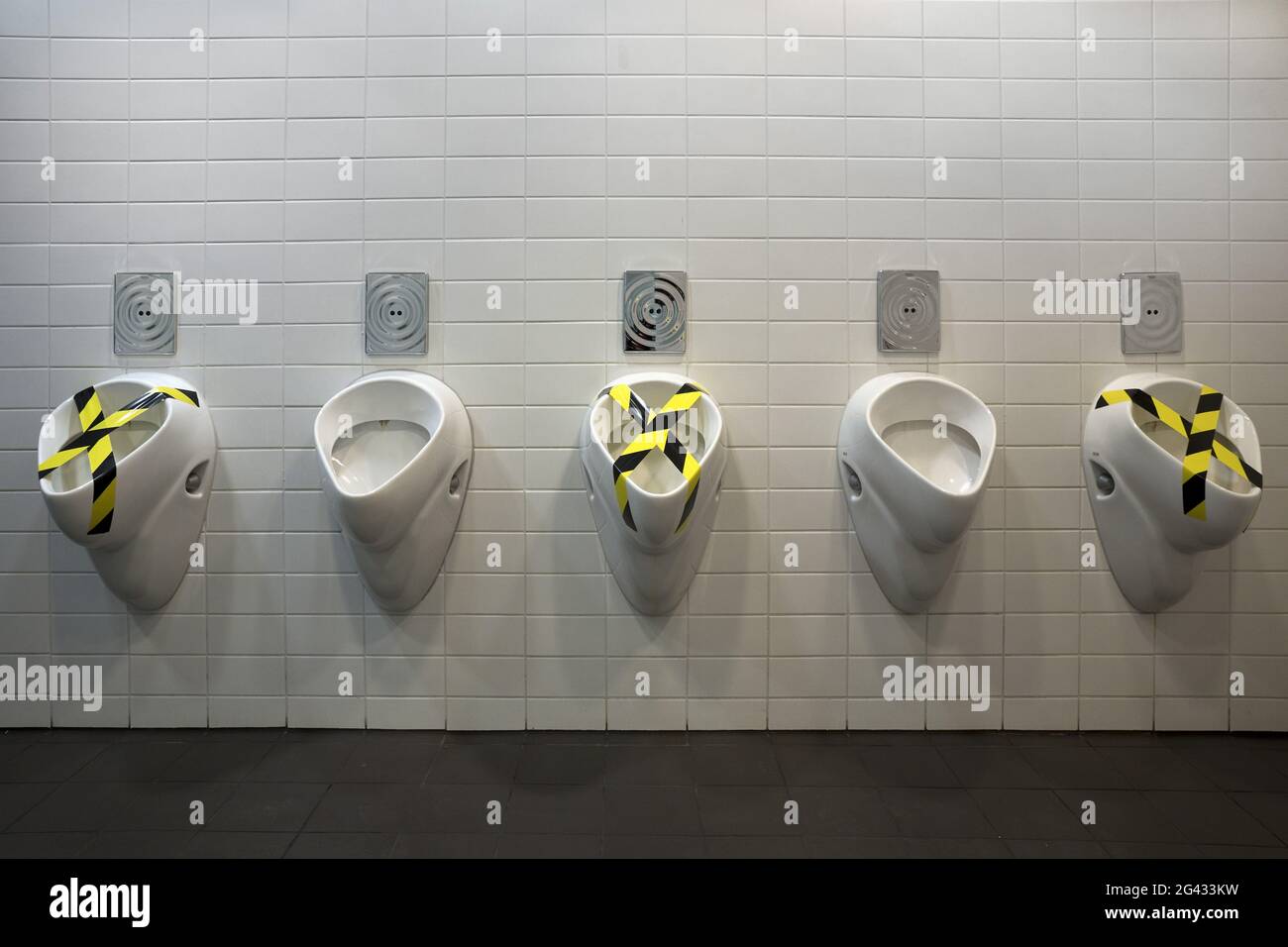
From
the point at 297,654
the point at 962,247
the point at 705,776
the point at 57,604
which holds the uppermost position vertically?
the point at 962,247

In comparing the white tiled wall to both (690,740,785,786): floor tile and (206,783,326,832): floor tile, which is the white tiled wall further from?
(206,783,326,832): floor tile

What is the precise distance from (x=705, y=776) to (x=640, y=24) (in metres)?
2.35

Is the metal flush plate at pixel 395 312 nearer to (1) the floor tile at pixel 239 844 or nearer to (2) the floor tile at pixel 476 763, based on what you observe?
→ (2) the floor tile at pixel 476 763

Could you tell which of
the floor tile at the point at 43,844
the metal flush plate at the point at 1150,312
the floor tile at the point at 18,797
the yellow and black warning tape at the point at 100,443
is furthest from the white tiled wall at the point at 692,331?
the floor tile at the point at 43,844

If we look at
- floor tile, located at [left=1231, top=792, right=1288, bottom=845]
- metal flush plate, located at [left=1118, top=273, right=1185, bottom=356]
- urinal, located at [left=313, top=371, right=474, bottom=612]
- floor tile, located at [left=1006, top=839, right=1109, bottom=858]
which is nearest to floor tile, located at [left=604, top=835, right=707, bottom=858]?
floor tile, located at [left=1006, top=839, right=1109, bottom=858]

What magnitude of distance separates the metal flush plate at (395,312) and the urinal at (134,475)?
63 cm

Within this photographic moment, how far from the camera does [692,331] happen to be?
2.17 m

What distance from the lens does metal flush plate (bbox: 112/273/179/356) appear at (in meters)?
2.16

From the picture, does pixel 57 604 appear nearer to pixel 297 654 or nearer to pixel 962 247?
pixel 297 654

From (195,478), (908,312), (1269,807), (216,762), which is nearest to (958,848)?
(1269,807)

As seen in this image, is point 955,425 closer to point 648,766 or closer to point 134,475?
point 648,766

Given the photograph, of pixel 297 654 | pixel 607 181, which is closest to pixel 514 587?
pixel 297 654

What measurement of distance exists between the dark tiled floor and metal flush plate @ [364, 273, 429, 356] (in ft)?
4.13
